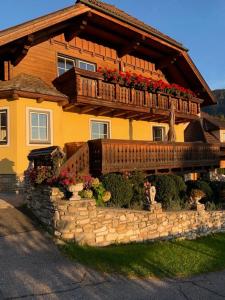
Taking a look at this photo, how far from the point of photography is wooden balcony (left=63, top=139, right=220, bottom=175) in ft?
38.2

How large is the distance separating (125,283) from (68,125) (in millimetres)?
9790

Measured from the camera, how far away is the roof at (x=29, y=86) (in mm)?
13141

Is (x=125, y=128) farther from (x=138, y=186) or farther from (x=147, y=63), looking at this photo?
(x=138, y=186)

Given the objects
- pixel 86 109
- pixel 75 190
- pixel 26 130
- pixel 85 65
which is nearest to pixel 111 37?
pixel 85 65

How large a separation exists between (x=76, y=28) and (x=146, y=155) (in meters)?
6.71

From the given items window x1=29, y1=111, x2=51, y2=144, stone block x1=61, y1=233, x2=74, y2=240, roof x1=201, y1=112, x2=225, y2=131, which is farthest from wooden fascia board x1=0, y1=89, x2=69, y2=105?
roof x1=201, y1=112, x2=225, y2=131

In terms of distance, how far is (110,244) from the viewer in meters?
9.12

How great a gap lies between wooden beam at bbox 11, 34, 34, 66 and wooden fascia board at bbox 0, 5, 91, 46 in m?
0.44

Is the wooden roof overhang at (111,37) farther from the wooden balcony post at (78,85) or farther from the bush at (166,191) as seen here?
the bush at (166,191)

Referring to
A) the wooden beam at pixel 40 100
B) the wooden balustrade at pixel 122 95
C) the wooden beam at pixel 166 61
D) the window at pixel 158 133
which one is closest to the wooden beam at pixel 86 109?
the wooden balustrade at pixel 122 95

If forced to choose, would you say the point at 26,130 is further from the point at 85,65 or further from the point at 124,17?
the point at 124,17

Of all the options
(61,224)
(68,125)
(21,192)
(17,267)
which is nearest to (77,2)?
(68,125)

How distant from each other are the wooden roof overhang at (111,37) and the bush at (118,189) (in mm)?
6221

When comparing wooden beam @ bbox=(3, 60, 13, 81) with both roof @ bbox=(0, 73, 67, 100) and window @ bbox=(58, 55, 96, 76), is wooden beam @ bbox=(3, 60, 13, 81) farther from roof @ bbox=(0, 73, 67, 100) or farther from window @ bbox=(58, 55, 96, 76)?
window @ bbox=(58, 55, 96, 76)
